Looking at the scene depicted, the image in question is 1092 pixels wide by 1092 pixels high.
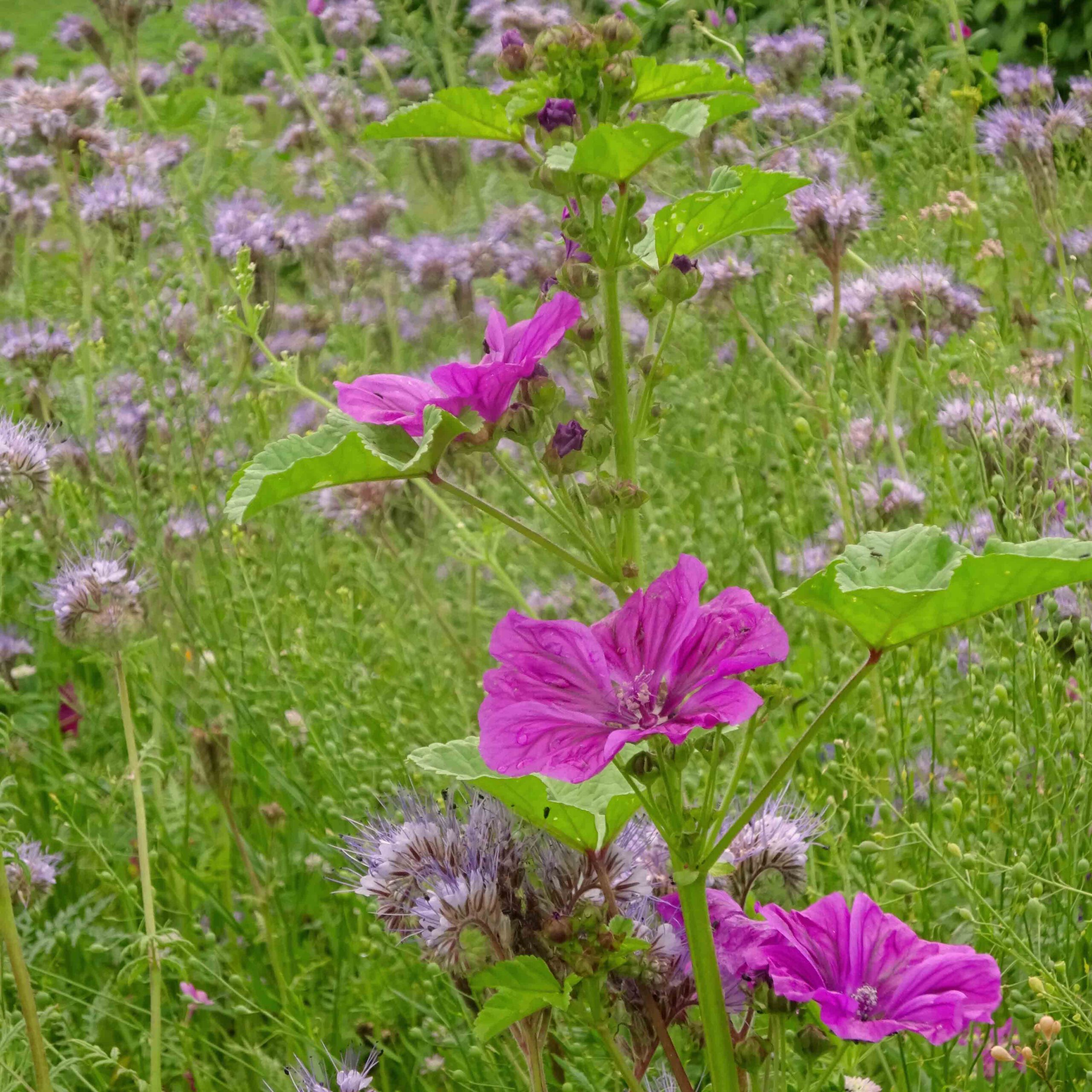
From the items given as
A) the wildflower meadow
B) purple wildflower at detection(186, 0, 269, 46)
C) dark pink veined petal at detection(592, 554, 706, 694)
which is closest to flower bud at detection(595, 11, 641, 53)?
the wildflower meadow

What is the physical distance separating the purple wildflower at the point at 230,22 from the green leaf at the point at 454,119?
167 inches

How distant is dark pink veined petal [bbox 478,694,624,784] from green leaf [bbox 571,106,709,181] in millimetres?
377

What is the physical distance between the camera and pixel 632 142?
0.91 meters

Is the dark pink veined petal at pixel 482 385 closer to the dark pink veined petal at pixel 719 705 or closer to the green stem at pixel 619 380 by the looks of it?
the green stem at pixel 619 380

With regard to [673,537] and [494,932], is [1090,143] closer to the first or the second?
[673,537]

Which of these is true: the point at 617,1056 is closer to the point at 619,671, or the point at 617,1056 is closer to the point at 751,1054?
the point at 751,1054

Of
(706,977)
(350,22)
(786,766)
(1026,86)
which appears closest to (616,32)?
(786,766)

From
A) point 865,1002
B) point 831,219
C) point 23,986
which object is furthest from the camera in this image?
point 831,219

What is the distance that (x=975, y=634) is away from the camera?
7.18 ft

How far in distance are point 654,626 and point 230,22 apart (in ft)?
15.2

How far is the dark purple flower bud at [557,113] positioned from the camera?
3.26ft

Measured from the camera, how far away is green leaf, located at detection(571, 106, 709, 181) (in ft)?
2.93

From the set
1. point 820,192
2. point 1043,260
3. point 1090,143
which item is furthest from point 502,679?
point 1043,260

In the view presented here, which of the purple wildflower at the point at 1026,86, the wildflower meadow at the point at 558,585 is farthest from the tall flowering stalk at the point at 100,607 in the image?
the purple wildflower at the point at 1026,86
